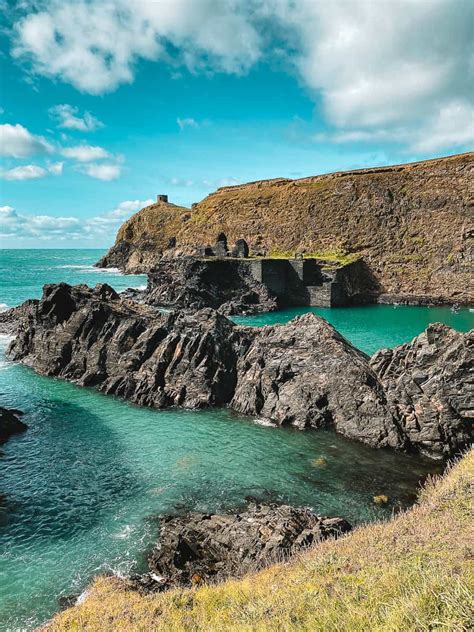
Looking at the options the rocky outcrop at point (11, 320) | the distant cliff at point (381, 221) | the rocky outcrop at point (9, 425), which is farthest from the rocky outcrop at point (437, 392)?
the distant cliff at point (381, 221)

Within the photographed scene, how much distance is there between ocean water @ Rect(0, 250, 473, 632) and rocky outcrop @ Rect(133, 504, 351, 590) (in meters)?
1.09

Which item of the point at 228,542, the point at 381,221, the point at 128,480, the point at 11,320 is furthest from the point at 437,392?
the point at 381,221

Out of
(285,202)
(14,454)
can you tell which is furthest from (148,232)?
(14,454)

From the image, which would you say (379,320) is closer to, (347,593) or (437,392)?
(437,392)

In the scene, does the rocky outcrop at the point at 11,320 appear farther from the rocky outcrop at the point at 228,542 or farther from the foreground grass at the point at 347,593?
the foreground grass at the point at 347,593

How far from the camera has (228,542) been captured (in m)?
16.0

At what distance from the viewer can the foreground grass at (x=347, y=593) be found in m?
7.88

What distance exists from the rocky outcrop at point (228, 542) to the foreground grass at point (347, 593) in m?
1.48

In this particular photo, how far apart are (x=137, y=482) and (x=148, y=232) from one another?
537ft

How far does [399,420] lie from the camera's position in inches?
1022

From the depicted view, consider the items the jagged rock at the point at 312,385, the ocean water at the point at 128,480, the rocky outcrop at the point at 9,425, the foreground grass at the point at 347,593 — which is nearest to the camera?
the foreground grass at the point at 347,593

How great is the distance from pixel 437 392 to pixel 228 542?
15.9m

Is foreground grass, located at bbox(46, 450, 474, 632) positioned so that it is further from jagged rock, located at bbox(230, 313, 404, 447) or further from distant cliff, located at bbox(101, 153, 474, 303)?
distant cliff, located at bbox(101, 153, 474, 303)

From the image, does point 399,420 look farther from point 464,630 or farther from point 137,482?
point 464,630
